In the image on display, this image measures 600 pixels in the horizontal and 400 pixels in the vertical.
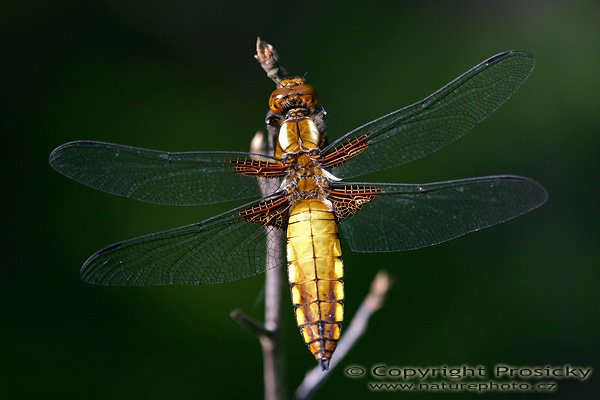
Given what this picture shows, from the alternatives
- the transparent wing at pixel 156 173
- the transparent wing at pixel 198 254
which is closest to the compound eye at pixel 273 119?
the transparent wing at pixel 156 173

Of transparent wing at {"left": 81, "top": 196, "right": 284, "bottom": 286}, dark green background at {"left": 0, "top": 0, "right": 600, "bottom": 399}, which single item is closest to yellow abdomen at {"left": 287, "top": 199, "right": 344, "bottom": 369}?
transparent wing at {"left": 81, "top": 196, "right": 284, "bottom": 286}

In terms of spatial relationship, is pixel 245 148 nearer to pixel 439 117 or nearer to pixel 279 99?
pixel 279 99

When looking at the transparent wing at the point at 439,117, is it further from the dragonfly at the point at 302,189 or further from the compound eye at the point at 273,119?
the compound eye at the point at 273,119

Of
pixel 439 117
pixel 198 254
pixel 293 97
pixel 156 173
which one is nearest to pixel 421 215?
pixel 439 117

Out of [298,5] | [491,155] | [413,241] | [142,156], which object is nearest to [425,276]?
[491,155]

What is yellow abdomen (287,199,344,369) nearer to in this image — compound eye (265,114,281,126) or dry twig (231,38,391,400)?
dry twig (231,38,391,400)

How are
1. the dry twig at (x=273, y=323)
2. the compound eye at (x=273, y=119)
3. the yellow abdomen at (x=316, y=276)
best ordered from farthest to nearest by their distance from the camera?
the compound eye at (x=273, y=119) → the dry twig at (x=273, y=323) → the yellow abdomen at (x=316, y=276)
